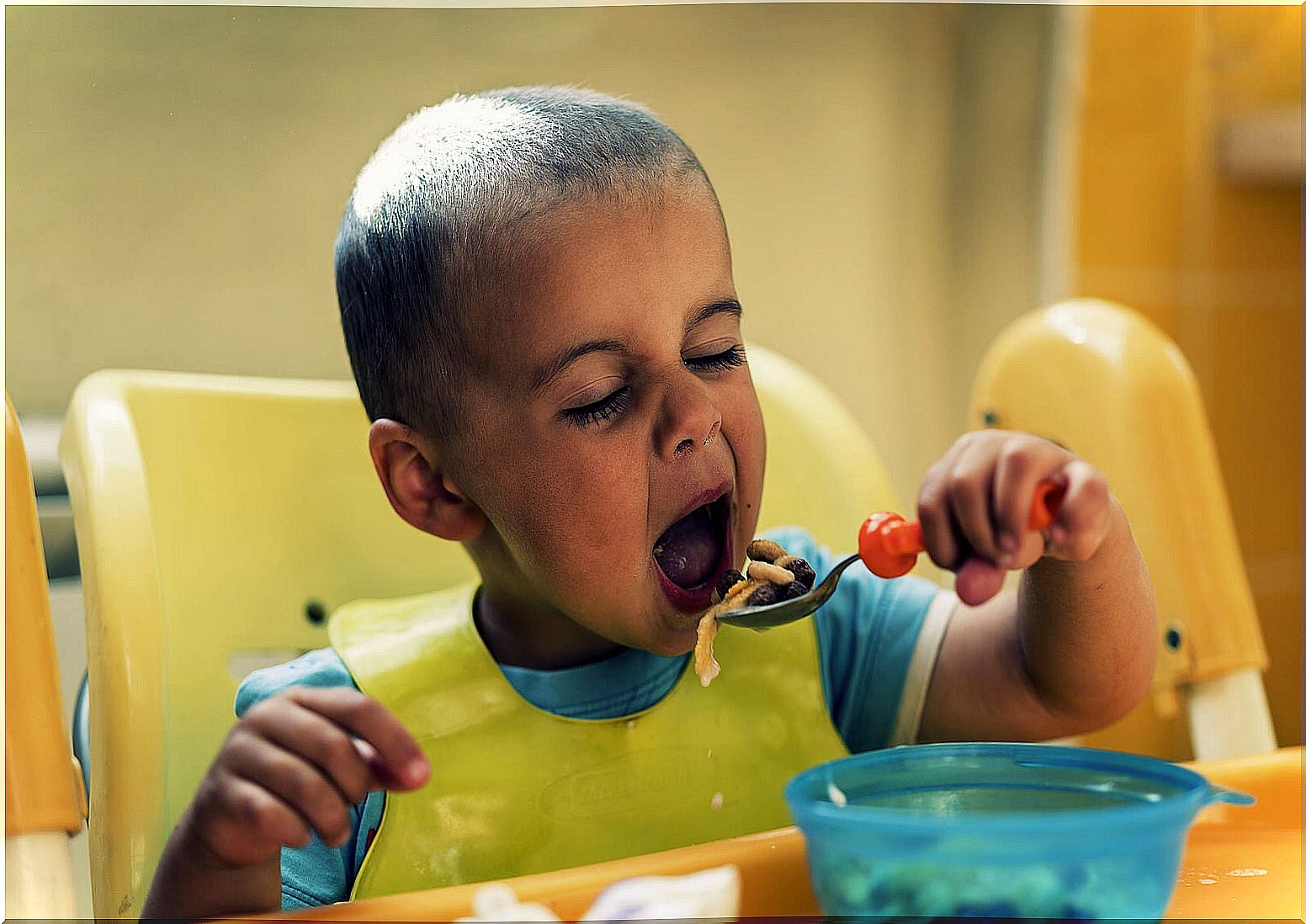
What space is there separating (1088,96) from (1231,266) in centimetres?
15

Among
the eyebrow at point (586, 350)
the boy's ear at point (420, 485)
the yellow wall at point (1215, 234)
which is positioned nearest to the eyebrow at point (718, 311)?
the eyebrow at point (586, 350)

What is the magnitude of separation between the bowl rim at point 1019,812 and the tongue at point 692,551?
0.09 metres

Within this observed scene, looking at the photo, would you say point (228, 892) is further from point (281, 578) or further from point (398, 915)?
point (281, 578)

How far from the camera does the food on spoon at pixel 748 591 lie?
42cm

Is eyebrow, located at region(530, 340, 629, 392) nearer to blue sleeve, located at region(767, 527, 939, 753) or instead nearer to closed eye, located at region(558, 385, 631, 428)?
closed eye, located at region(558, 385, 631, 428)

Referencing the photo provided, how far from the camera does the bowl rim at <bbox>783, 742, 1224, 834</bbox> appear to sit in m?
0.29

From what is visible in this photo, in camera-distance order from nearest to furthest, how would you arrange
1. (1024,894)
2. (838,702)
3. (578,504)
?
(1024,894) → (578,504) → (838,702)

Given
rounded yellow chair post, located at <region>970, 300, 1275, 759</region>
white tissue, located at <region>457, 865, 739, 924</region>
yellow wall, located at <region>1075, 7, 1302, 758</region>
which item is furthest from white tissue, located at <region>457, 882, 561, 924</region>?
yellow wall, located at <region>1075, 7, 1302, 758</region>

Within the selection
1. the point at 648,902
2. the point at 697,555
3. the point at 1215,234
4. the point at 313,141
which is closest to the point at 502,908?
the point at 648,902

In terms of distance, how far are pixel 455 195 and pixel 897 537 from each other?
0.17 meters

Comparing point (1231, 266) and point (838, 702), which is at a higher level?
point (1231, 266)

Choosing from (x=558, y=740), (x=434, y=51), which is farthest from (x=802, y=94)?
(x=558, y=740)

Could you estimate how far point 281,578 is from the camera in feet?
1.91

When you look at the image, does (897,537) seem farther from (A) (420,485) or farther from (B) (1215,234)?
(B) (1215,234)
